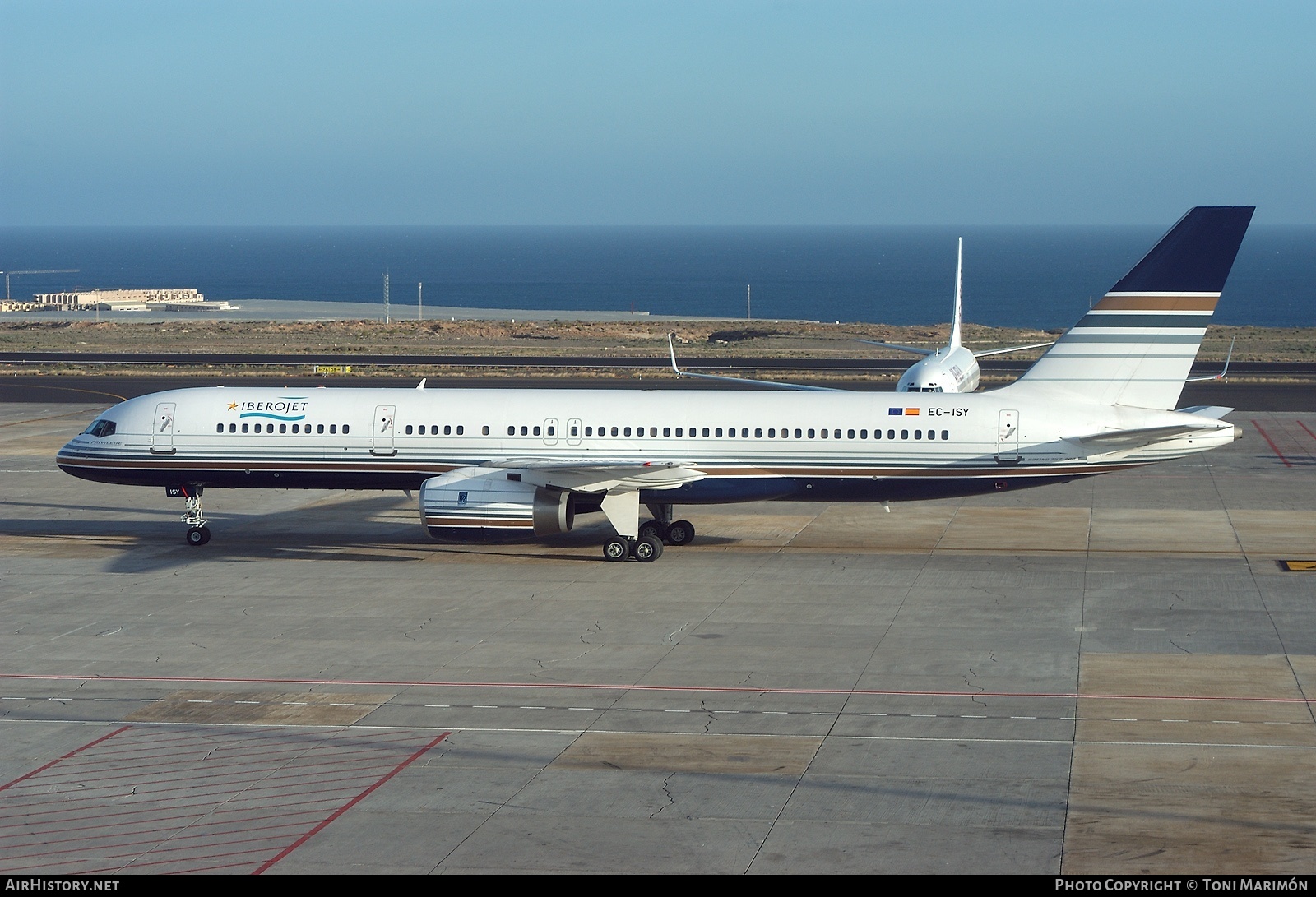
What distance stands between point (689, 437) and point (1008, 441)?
802cm

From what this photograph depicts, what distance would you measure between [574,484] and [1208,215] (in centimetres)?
1684

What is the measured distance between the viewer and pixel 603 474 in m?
33.5

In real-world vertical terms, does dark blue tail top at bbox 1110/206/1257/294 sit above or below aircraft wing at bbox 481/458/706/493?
above

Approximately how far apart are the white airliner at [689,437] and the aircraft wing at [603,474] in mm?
54

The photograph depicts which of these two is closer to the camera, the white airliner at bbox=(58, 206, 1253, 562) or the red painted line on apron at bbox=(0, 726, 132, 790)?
the red painted line on apron at bbox=(0, 726, 132, 790)

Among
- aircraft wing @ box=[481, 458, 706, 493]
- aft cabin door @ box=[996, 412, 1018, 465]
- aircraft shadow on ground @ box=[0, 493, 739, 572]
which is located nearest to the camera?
aircraft wing @ box=[481, 458, 706, 493]

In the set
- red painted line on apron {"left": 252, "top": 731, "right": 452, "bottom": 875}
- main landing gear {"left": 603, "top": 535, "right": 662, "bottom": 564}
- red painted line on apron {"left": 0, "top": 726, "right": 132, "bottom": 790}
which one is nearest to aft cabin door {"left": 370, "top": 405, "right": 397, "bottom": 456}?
main landing gear {"left": 603, "top": 535, "right": 662, "bottom": 564}

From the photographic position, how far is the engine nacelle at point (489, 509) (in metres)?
33.2

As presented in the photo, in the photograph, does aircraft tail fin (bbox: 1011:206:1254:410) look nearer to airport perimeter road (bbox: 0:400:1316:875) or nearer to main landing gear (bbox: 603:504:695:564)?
airport perimeter road (bbox: 0:400:1316:875)

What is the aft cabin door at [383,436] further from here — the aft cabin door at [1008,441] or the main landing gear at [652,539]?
the aft cabin door at [1008,441]

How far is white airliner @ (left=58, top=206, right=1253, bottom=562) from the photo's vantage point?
3359cm

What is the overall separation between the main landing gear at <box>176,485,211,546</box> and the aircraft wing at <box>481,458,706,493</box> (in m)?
8.52

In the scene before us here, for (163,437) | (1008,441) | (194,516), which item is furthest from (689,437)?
(163,437)

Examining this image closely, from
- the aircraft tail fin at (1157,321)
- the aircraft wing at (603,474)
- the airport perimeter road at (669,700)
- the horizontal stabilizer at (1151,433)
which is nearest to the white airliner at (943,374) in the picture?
the airport perimeter road at (669,700)
